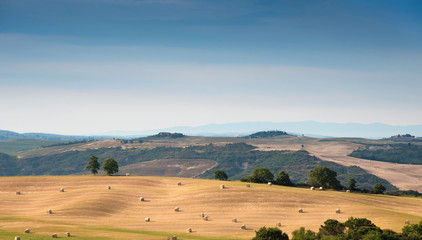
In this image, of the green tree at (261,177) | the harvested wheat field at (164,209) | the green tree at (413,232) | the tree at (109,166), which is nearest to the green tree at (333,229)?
the harvested wheat field at (164,209)

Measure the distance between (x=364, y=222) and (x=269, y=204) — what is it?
26787mm

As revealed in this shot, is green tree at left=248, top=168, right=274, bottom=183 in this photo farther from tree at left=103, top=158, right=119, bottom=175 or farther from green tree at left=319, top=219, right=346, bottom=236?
green tree at left=319, top=219, right=346, bottom=236

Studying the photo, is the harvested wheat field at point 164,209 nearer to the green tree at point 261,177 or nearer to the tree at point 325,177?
the tree at point 325,177

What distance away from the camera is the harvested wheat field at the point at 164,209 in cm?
6069

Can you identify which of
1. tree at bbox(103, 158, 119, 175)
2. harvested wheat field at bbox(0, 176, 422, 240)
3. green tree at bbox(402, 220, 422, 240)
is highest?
tree at bbox(103, 158, 119, 175)

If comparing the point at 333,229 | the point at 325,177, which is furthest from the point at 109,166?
the point at 333,229

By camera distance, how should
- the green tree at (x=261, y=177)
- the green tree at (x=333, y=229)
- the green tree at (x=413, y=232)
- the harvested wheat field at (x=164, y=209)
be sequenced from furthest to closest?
the green tree at (x=261, y=177) → the harvested wheat field at (x=164, y=209) → the green tree at (x=333, y=229) → the green tree at (x=413, y=232)

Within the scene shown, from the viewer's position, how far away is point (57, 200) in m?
84.2

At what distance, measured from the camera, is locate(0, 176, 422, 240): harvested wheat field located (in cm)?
6069

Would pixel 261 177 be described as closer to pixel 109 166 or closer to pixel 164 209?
pixel 164 209

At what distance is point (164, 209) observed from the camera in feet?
263

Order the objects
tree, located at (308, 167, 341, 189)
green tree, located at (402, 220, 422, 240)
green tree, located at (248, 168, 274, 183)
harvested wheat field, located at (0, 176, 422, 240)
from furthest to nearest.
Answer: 1. green tree, located at (248, 168, 274, 183)
2. tree, located at (308, 167, 341, 189)
3. harvested wheat field, located at (0, 176, 422, 240)
4. green tree, located at (402, 220, 422, 240)

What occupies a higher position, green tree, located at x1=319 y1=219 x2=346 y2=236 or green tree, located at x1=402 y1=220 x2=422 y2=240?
green tree, located at x1=402 y1=220 x2=422 y2=240

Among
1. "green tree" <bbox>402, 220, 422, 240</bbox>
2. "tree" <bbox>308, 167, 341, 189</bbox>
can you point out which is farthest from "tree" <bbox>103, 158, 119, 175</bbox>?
"green tree" <bbox>402, 220, 422, 240</bbox>
